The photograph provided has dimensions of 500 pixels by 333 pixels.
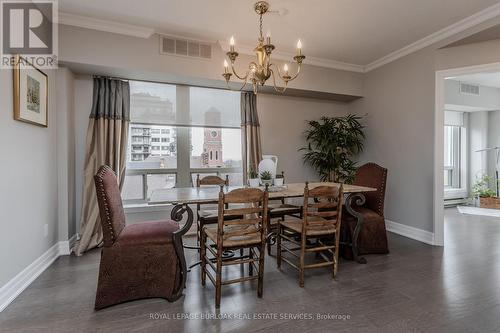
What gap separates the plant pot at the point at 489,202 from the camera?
18.7ft

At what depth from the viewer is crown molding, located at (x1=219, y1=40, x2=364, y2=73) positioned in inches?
142

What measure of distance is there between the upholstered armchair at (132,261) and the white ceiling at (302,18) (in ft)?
6.15

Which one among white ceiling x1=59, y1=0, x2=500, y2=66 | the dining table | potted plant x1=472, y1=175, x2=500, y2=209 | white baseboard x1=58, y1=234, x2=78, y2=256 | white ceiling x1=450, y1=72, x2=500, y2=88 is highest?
white ceiling x1=450, y1=72, x2=500, y2=88

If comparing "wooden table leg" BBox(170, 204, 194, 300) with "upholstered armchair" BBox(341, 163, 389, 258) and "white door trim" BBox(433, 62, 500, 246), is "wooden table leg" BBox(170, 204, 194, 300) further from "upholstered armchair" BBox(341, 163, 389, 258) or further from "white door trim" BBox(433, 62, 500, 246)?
"white door trim" BBox(433, 62, 500, 246)

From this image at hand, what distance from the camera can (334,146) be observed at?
4258mm

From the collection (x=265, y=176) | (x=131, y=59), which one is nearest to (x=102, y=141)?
(x=131, y=59)

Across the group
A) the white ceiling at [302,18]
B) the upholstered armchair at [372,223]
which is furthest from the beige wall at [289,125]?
the upholstered armchair at [372,223]

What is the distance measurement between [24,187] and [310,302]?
2727 millimetres

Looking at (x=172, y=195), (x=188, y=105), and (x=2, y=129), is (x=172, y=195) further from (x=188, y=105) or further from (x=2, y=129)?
(x=188, y=105)

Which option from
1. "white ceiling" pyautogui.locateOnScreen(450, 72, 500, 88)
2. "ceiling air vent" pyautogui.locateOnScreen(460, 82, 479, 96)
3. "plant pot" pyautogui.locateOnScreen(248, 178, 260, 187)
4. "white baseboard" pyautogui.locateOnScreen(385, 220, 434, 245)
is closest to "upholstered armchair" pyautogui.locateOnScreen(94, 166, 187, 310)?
"plant pot" pyautogui.locateOnScreen(248, 178, 260, 187)

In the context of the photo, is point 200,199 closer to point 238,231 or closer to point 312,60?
point 238,231

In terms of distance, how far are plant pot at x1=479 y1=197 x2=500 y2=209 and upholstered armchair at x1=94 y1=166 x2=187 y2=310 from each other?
703 cm

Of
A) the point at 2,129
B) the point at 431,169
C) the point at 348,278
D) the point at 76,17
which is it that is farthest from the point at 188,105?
the point at 431,169

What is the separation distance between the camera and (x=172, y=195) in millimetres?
2496
